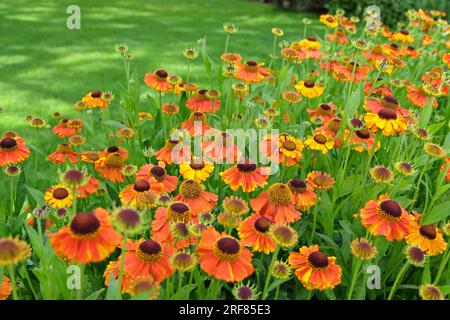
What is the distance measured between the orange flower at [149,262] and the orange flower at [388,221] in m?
0.60

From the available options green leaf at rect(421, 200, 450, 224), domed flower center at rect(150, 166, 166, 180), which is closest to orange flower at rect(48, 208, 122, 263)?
domed flower center at rect(150, 166, 166, 180)

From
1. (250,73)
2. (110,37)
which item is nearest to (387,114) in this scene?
(250,73)

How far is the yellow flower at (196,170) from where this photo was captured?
1784 millimetres

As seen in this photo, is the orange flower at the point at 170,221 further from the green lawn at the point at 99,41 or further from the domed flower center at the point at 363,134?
the green lawn at the point at 99,41

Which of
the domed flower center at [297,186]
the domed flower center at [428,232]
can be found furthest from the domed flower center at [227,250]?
the domed flower center at [428,232]

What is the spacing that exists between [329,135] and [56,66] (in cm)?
408

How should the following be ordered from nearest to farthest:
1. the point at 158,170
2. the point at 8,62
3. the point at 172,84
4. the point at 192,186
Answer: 1. the point at 192,186
2. the point at 158,170
3. the point at 172,84
4. the point at 8,62

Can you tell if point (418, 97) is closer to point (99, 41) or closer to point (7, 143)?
point (7, 143)

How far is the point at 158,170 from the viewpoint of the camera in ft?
5.91

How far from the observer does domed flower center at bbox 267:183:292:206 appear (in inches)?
65.2

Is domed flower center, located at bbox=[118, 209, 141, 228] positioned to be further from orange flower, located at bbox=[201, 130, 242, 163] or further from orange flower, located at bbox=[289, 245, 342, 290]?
orange flower, located at bbox=[201, 130, 242, 163]

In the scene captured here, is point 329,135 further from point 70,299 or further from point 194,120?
point 70,299

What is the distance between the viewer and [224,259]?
4.34 ft

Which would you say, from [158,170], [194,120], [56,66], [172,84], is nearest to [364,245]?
[158,170]
